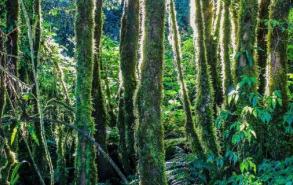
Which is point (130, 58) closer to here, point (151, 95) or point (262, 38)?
point (262, 38)

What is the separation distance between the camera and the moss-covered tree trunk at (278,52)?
6102 millimetres

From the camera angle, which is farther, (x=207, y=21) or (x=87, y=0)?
(x=207, y=21)

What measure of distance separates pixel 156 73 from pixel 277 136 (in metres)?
2.51

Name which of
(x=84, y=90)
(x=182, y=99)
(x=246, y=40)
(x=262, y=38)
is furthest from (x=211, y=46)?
(x=84, y=90)

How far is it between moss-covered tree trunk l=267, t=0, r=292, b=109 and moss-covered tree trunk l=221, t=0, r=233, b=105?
884 mm

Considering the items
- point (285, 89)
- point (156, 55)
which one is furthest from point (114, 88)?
point (156, 55)

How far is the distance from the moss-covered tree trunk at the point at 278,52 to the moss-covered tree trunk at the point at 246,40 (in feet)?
0.95

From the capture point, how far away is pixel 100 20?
904 centimetres

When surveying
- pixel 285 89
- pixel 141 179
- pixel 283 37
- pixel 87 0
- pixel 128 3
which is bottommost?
pixel 141 179

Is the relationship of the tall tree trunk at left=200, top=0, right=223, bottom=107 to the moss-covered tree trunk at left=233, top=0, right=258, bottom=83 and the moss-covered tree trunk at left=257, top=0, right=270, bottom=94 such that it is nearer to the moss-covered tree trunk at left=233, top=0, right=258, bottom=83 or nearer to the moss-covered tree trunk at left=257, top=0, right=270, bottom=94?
the moss-covered tree trunk at left=257, top=0, right=270, bottom=94

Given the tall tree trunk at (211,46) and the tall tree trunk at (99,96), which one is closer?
the tall tree trunk at (211,46)

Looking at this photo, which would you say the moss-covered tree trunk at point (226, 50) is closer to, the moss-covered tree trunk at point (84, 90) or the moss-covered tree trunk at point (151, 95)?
the moss-covered tree trunk at point (84, 90)

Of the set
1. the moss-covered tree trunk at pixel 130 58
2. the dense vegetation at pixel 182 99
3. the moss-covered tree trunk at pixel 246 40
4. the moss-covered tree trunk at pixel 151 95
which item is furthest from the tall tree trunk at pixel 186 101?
the moss-covered tree trunk at pixel 151 95

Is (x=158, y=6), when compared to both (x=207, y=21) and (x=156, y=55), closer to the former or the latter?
(x=156, y=55)
